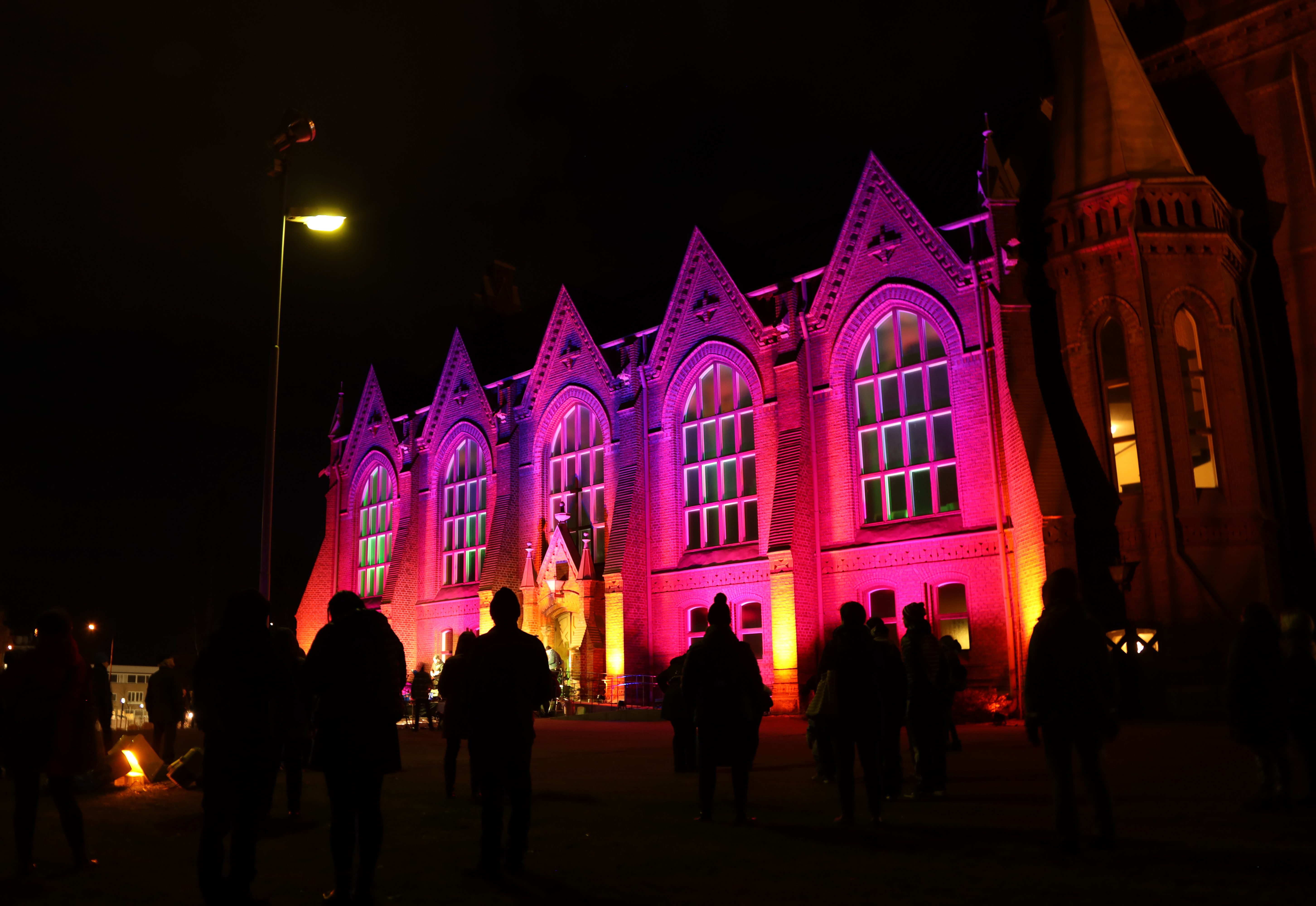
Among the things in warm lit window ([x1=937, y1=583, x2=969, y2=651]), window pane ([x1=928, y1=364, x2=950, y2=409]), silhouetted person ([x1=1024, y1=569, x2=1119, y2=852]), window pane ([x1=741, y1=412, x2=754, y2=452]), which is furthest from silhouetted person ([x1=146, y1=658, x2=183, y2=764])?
window pane ([x1=928, y1=364, x2=950, y2=409])

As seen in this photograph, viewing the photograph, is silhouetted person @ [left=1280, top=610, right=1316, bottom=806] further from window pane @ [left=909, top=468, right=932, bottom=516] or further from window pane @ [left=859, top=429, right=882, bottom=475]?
window pane @ [left=859, top=429, right=882, bottom=475]

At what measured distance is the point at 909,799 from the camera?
9.80 metres

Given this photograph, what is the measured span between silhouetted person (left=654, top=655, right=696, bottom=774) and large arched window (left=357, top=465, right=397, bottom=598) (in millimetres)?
30790

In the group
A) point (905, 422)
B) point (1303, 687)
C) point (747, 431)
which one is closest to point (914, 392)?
point (905, 422)

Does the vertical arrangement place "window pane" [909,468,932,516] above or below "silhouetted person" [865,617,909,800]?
above

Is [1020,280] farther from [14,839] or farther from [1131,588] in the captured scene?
[14,839]

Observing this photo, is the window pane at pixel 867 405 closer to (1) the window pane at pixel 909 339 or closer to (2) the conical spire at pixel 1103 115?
(1) the window pane at pixel 909 339

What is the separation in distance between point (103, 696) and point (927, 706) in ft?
26.5

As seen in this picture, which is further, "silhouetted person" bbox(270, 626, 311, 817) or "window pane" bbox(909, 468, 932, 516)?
"window pane" bbox(909, 468, 932, 516)

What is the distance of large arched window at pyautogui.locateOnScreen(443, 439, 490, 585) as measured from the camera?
38062 mm

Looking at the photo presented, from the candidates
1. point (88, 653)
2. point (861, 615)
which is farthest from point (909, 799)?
point (88, 653)

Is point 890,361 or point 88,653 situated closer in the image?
point 88,653

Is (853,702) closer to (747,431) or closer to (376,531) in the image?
(747,431)

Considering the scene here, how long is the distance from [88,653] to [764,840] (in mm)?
11854
